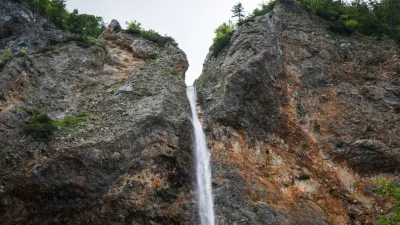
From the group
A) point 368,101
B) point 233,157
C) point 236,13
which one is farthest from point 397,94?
point 236,13

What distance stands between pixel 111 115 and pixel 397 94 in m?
17.0

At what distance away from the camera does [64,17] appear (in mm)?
30141

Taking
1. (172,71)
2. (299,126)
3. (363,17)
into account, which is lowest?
(299,126)

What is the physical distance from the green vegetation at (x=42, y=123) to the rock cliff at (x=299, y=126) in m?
7.25

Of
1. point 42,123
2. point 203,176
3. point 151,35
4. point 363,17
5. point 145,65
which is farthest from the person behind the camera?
point 363,17

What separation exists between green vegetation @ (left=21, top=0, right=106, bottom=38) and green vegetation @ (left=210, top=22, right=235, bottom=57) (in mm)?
10252

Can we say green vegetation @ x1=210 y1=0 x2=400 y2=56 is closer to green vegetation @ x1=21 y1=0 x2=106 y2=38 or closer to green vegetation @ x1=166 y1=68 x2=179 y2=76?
green vegetation @ x1=166 y1=68 x2=179 y2=76

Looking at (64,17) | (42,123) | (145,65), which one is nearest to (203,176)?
(42,123)

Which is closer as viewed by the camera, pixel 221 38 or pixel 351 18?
pixel 221 38

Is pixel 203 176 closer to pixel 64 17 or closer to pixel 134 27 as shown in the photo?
pixel 134 27

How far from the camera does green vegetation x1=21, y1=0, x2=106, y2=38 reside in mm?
29016

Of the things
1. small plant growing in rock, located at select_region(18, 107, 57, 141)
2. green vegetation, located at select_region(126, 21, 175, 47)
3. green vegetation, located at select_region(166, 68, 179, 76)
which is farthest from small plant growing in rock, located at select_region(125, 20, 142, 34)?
small plant growing in rock, located at select_region(18, 107, 57, 141)

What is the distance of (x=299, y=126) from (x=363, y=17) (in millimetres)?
12406

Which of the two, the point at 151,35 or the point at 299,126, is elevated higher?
the point at 151,35
